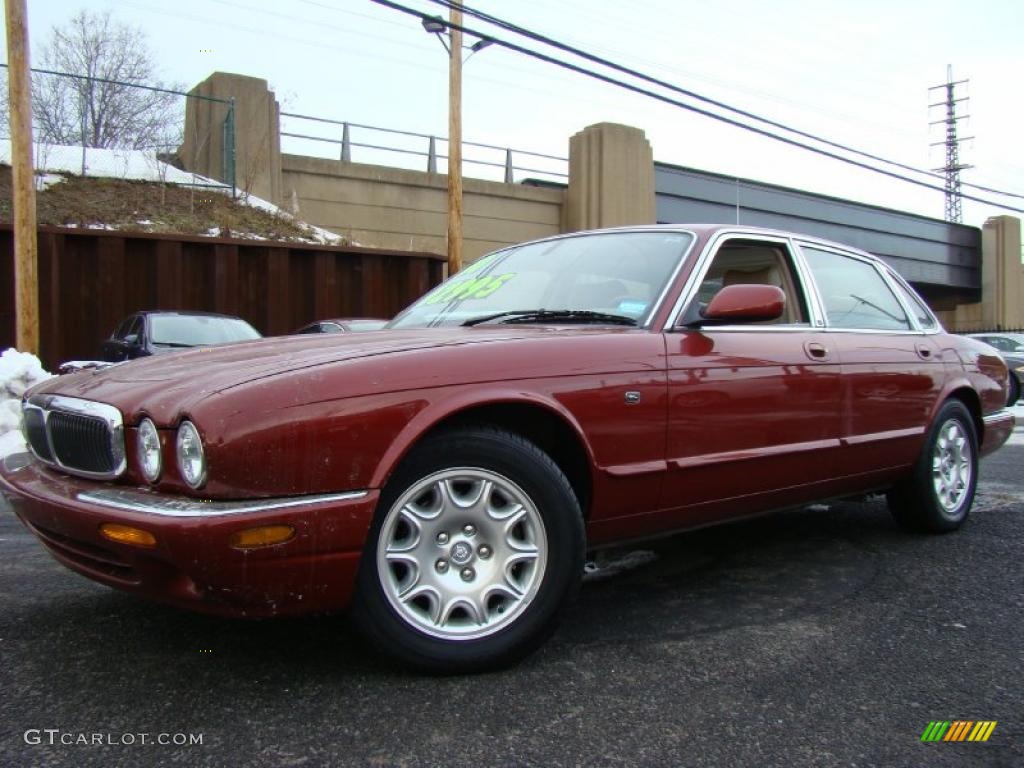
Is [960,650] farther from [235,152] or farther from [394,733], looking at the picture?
[235,152]

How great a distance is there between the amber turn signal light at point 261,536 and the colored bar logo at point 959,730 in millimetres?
1682

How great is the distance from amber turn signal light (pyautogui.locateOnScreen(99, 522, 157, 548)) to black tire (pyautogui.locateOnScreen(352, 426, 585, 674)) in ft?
1.76

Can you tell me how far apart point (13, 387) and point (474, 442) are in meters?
7.72

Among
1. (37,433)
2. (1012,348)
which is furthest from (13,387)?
(1012,348)

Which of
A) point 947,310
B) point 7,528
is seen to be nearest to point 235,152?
point 7,528

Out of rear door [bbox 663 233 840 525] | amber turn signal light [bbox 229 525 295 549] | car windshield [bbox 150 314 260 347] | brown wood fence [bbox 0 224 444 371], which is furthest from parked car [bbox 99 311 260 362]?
amber turn signal light [bbox 229 525 295 549]

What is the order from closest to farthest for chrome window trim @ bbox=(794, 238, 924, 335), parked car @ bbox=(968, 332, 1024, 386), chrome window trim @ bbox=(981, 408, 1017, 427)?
1. chrome window trim @ bbox=(794, 238, 924, 335)
2. chrome window trim @ bbox=(981, 408, 1017, 427)
3. parked car @ bbox=(968, 332, 1024, 386)

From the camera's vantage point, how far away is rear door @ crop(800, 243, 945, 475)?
3.69 m

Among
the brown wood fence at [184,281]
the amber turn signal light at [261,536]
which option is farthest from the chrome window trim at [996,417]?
the brown wood fence at [184,281]

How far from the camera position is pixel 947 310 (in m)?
34.8

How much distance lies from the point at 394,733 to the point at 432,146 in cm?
1891

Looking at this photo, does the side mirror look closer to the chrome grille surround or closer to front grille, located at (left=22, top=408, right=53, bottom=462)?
the chrome grille surround
